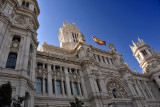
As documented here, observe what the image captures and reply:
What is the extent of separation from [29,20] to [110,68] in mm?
24330

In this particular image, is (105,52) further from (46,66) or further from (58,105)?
(58,105)

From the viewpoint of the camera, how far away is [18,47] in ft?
70.3

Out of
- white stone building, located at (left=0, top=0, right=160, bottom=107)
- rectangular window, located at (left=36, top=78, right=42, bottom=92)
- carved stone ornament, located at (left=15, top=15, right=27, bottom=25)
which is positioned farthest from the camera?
carved stone ornament, located at (left=15, top=15, right=27, bottom=25)

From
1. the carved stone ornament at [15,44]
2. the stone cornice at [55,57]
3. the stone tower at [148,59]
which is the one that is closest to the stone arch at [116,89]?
the stone cornice at [55,57]

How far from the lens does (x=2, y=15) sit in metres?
21.2

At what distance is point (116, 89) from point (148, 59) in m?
25.5

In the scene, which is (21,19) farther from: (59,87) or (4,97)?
(4,97)

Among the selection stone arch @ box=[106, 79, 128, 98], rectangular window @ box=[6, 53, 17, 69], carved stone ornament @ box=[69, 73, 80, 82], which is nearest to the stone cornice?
carved stone ornament @ box=[69, 73, 80, 82]

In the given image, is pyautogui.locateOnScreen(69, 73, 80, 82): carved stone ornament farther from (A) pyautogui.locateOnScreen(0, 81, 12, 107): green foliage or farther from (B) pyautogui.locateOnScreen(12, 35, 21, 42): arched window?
(A) pyautogui.locateOnScreen(0, 81, 12, 107): green foliage

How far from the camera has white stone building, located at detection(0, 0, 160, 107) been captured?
19.4m

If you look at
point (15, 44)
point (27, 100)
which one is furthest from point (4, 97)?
point (15, 44)

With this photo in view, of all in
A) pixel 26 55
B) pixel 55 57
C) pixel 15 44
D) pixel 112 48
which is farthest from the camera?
pixel 112 48

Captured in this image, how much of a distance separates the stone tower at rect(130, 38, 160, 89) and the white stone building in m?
0.48

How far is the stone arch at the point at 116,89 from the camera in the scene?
32.1 metres
